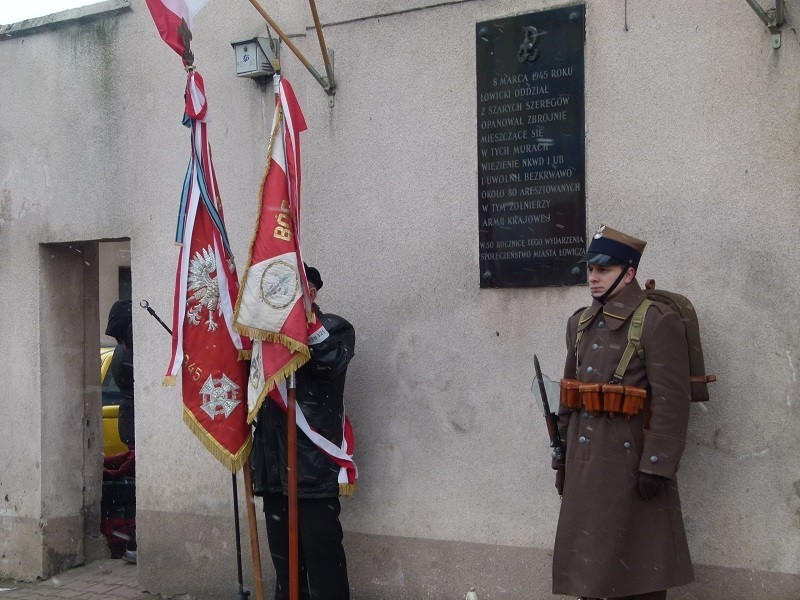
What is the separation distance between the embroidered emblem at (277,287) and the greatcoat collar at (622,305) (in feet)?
5.28

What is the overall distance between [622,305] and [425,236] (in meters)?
1.67

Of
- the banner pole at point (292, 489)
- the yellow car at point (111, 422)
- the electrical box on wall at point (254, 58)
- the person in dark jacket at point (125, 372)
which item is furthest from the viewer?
the yellow car at point (111, 422)

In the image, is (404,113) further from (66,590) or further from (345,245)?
(66,590)

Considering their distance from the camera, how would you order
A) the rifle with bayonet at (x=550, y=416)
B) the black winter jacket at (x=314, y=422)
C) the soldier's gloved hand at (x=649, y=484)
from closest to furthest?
the soldier's gloved hand at (x=649, y=484), the rifle with bayonet at (x=550, y=416), the black winter jacket at (x=314, y=422)

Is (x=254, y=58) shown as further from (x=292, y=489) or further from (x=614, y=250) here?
(x=614, y=250)

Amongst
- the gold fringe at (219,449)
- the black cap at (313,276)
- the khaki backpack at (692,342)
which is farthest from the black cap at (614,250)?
the gold fringe at (219,449)

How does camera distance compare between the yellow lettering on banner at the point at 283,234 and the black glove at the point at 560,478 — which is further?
the yellow lettering on banner at the point at 283,234

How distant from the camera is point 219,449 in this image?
6.03 m

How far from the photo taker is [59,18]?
25.5ft

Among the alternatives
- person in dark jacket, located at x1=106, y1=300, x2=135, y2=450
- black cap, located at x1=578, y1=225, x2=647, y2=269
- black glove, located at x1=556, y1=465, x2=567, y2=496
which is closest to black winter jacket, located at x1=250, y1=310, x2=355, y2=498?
black glove, located at x1=556, y1=465, x2=567, y2=496

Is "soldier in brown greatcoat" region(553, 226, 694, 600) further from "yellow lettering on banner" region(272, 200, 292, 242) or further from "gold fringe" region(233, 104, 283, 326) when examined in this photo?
"gold fringe" region(233, 104, 283, 326)

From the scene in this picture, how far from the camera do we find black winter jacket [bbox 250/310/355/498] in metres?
5.82

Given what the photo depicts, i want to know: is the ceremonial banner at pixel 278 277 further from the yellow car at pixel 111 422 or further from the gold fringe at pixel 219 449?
the yellow car at pixel 111 422

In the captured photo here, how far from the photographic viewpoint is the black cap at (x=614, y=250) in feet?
16.1
